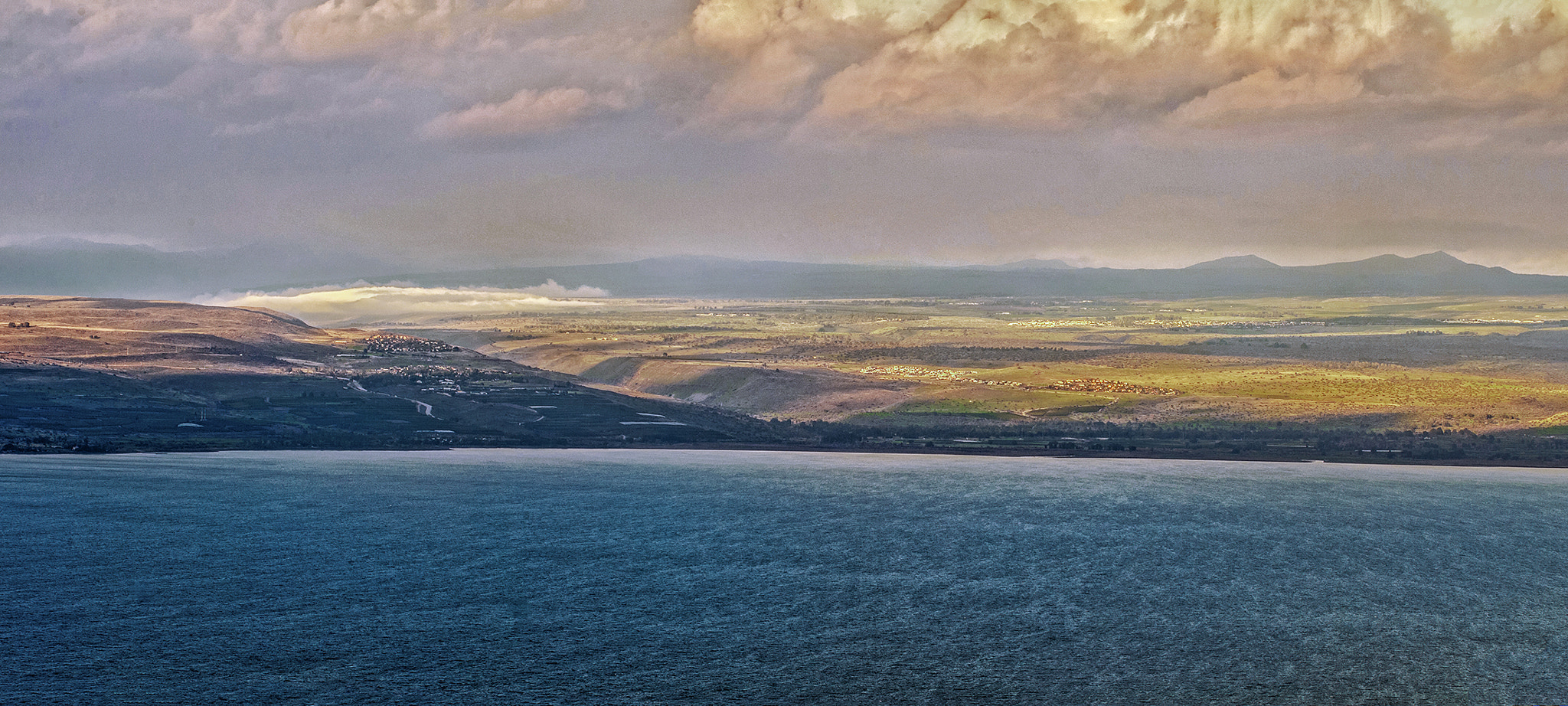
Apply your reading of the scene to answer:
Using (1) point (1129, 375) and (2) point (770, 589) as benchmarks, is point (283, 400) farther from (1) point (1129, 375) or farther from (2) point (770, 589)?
→ (1) point (1129, 375)

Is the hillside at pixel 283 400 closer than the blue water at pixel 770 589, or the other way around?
the blue water at pixel 770 589

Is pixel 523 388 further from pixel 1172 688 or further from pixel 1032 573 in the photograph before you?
pixel 1172 688

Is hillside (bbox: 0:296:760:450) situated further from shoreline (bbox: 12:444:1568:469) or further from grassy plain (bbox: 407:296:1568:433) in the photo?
grassy plain (bbox: 407:296:1568:433)

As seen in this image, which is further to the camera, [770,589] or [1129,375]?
[1129,375]

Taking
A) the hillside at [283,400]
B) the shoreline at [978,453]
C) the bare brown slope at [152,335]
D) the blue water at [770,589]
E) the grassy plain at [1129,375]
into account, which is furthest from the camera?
the bare brown slope at [152,335]

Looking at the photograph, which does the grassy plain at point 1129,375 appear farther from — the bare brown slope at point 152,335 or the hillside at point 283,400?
the bare brown slope at point 152,335

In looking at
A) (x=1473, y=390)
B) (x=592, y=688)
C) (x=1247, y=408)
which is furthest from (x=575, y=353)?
(x=592, y=688)

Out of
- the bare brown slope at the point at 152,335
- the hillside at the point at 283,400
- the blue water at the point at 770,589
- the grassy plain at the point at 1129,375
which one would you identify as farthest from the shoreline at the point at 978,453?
the bare brown slope at the point at 152,335

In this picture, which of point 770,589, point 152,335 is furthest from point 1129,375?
point 152,335

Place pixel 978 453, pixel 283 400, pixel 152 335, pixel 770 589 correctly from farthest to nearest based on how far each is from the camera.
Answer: pixel 152 335
pixel 283 400
pixel 978 453
pixel 770 589

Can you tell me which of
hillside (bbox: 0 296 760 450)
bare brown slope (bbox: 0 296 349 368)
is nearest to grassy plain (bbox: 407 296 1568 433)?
hillside (bbox: 0 296 760 450)
